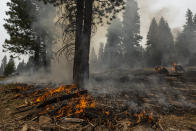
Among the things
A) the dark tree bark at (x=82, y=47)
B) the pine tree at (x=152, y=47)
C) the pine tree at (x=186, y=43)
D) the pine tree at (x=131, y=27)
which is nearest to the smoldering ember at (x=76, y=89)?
the dark tree bark at (x=82, y=47)

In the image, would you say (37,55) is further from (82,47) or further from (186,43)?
(186,43)

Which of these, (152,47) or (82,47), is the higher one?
(152,47)

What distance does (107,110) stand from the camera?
8.21ft

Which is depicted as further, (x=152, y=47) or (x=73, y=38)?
(x=152, y=47)

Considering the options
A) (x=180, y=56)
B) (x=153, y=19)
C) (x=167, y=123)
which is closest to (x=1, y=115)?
(x=167, y=123)

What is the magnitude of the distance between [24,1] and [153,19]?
1335 inches

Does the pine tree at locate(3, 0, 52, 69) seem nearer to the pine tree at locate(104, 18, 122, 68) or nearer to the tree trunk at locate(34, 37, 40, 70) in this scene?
the tree trunk at locate(34, 37, 40, 70)

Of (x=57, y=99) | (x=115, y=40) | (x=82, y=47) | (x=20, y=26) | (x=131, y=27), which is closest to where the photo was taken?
(x=57, y=99)

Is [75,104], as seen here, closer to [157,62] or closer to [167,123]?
[167,123]

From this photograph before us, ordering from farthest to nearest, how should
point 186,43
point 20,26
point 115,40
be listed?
1. point 115,40
2. point 186,43
3. point 20,26

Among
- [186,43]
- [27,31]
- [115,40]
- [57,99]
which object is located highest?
[115,40]

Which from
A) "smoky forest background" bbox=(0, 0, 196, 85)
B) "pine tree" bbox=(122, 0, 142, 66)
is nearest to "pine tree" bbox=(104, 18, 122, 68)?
"smoky forest background" bbox=(0, 0, 196, 85)

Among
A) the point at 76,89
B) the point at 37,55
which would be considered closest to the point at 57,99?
the point at 76,89

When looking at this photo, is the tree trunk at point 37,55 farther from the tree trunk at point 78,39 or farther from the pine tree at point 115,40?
the pine tree at point 115,40
